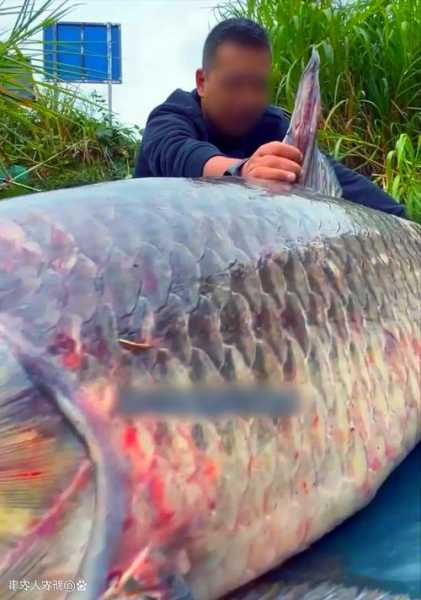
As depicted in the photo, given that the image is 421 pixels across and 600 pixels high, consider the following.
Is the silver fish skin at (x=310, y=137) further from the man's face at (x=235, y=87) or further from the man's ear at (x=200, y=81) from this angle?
the man's ear at (x=200, y=81)

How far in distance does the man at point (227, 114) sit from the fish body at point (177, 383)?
84cm

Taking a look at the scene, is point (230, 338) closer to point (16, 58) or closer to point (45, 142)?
point (16, 58)

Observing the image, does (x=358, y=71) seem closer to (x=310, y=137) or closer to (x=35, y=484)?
(x=310, y=137)

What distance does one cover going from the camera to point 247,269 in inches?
31.0

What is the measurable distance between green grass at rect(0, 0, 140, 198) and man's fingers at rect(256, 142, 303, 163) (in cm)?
193

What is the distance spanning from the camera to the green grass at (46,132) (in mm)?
2953

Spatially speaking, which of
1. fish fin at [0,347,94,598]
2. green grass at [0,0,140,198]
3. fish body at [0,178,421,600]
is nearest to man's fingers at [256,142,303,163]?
fish body at [0,178,421,600]

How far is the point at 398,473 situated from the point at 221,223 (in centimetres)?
36

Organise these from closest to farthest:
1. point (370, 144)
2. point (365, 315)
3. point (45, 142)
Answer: point (365, 315), point (370, 144), point (45, 142)

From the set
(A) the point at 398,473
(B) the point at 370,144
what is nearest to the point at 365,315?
(A) the point at 398,473

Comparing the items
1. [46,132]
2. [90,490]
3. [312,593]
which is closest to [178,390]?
[90,490]

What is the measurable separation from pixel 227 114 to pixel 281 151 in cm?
69

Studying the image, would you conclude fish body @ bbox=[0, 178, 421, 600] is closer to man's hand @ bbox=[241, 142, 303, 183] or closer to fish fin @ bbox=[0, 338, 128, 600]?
fish fin @ bbox=[0, 338, 128, 600]

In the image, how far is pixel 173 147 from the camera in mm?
1660
